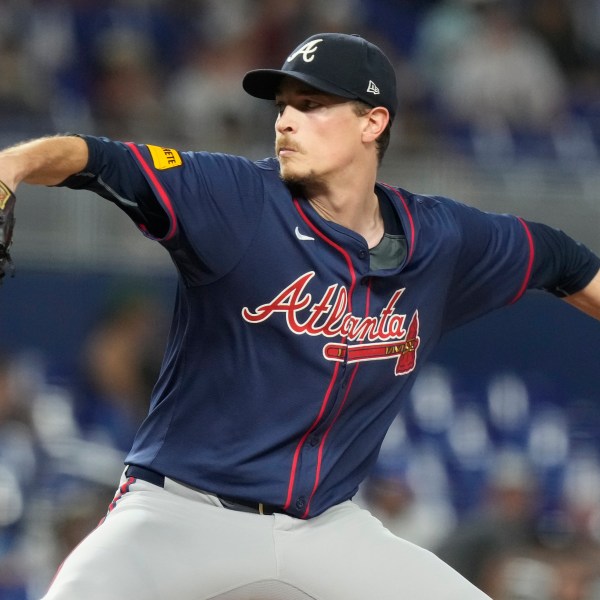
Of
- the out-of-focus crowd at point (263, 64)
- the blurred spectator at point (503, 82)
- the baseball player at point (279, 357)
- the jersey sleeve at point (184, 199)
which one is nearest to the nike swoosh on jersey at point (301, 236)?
the baseball player at point (279, 357)

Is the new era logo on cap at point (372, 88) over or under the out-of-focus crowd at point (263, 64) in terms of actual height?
over

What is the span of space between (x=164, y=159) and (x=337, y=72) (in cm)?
56

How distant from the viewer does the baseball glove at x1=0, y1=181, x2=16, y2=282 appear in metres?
2.87

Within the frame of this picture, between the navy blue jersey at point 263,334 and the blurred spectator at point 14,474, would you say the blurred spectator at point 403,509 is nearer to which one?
the blurred spectator at point 14,474

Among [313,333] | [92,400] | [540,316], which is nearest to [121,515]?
[313,333]

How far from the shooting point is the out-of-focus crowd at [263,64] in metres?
8.59

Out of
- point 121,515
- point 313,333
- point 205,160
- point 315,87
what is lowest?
point 121,515

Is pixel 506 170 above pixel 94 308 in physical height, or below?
above

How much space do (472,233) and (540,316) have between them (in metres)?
4.18

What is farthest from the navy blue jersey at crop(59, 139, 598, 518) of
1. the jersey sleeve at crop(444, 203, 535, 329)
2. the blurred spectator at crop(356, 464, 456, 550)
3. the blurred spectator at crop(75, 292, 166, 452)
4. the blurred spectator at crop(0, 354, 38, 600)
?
the blurred spectator at crop(75, 292, 166, 452)

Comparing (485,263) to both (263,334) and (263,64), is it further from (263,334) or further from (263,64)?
(263,64)

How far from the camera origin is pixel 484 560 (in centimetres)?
580

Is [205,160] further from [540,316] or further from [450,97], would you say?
[450,97]

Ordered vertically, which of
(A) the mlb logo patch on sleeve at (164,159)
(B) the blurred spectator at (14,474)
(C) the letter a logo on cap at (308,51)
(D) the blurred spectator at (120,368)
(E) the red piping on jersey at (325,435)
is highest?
(C) the letter a logo on cap at (308,51)
